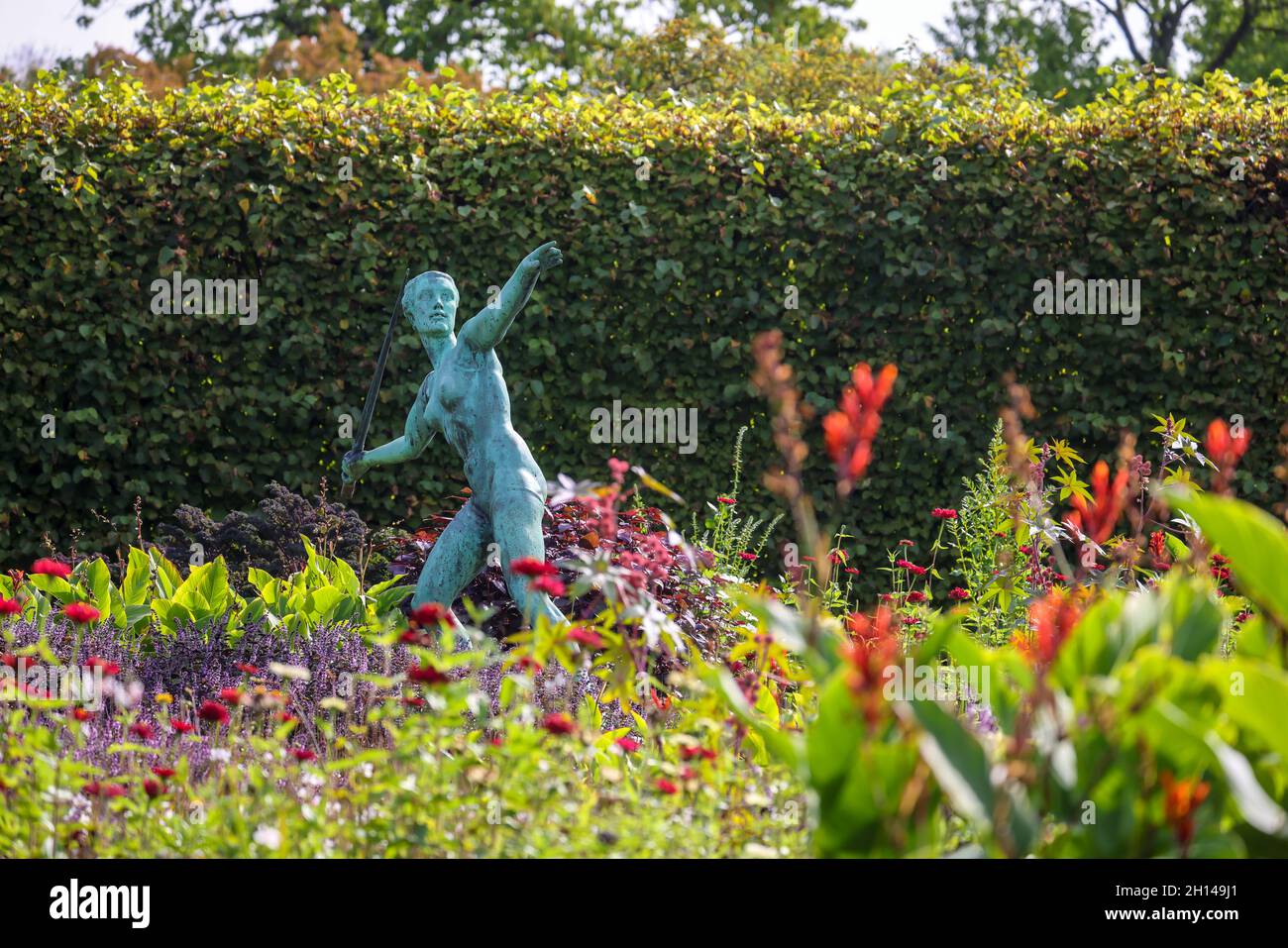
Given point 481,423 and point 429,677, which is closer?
point 429,677

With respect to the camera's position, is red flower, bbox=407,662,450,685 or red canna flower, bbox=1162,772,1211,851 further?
red flower, bbox=407,662,450,685

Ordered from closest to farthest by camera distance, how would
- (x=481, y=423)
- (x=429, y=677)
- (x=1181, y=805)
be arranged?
(x=1181, y=805), (x=429, y=677), (x=481, y=423)

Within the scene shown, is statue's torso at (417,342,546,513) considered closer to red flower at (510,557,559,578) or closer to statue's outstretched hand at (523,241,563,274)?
statue's outstretched hand at (523,241,563,274)

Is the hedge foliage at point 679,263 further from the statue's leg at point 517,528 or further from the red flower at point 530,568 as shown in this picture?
the red flower at point 530,568

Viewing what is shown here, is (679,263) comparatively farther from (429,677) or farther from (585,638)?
(429,677)

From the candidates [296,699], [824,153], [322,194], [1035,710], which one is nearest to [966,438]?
[824,153]

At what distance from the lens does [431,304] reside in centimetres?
514

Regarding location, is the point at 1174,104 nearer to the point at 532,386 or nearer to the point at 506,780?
the point at 532,386

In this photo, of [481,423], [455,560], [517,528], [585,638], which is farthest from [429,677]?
[481,423]

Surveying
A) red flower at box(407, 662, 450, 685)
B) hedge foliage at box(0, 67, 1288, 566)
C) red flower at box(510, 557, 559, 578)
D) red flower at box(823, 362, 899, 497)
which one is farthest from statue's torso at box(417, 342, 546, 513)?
red flower at box(823, 362, 899, 497)

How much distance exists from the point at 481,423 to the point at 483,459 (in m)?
Result: 0.14

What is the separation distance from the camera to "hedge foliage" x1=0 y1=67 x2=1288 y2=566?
767cm

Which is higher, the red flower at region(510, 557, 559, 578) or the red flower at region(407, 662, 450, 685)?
the red flower at region(510, 557, 559, 578)

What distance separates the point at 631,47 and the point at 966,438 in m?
11.2
